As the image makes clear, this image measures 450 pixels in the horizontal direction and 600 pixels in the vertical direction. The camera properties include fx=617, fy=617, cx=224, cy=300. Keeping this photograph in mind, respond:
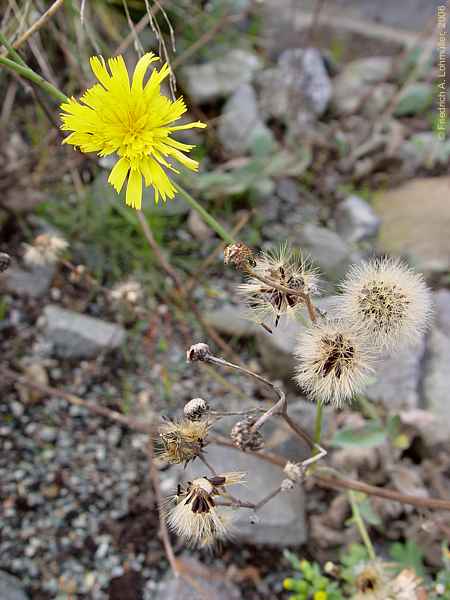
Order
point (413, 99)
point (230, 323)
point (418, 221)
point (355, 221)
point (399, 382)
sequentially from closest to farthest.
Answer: point (399, 382)
point (230, 323)
point (355, 221)
point (418, 221)
point (413, 99)

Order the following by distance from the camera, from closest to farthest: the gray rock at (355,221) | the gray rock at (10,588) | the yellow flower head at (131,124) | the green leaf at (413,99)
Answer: the yellow flower head at (131,124) → the gray rock at (10,588) → the gray rock at (355,221) → the green leaf at (413,99)

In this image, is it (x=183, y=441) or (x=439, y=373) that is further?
(x=439, y=373)

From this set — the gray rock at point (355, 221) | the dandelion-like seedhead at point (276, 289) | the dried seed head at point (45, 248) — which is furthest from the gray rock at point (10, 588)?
the gray rock at point (355, 221)

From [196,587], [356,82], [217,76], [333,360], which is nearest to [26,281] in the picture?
[196,587]

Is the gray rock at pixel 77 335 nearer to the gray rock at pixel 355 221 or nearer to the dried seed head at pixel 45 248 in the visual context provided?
the dried seed head at pixel 45 248

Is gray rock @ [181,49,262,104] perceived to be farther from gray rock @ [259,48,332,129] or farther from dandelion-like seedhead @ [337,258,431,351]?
dandelion-like seedhead @ [337,258,431,351]

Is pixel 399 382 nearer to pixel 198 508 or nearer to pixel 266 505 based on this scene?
pixel 266 505
